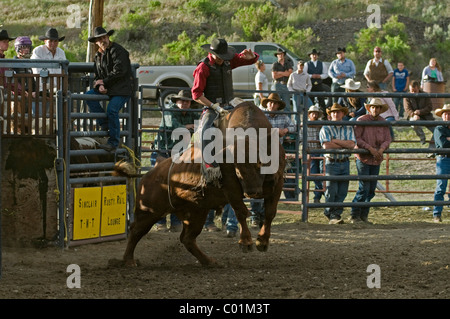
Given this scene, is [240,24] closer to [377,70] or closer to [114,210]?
[377,70]

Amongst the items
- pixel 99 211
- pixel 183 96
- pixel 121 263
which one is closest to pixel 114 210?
pixel 99 211

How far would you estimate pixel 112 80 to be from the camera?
10.5m

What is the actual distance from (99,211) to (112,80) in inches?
63.4

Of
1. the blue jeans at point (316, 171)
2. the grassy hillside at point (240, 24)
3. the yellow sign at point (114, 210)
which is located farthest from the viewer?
the grassy hillside at point (240, 24)

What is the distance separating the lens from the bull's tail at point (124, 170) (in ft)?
32.4

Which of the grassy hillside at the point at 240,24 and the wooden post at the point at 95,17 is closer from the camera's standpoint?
the wooden post at the point at 95,17

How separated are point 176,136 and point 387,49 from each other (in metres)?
18.4

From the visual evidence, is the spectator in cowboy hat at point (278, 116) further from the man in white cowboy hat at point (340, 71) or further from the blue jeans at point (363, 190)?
the man in white cowboy hat at point (340, 71)

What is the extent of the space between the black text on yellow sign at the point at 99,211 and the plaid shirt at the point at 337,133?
3.29 meters

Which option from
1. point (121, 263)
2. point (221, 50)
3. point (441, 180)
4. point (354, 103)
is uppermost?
point (221, 50)

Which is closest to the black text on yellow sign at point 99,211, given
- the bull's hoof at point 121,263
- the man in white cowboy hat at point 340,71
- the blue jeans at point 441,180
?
the bull's hoof at point 121,263

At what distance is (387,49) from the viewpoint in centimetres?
2950

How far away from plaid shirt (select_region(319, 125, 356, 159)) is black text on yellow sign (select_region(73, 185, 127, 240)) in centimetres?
329

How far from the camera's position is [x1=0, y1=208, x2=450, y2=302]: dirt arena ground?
24.3 feet
